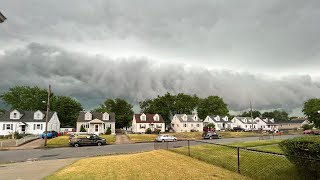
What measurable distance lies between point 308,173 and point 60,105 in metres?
95.9

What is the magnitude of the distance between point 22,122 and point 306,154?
6627cm

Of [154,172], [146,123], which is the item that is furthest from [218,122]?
[154,172]

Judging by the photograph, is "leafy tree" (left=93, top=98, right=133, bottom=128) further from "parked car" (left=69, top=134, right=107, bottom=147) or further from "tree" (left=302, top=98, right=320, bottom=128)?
"tree" (left=302, top=98, right=320, bottom=128)

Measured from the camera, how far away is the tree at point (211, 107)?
11844cm

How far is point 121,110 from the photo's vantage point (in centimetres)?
9681

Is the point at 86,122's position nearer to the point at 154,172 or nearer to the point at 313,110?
the point at 154,172

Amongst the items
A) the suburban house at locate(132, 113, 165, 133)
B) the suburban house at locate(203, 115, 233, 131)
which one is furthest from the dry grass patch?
the suburban house at locate(203, 115, 233, 131)

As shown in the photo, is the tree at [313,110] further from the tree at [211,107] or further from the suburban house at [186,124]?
the tree at [211,107]

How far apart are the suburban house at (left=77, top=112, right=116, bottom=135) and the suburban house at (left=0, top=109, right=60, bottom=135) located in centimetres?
847

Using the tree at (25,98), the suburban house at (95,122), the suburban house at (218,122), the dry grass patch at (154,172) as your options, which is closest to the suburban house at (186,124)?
the suburban house at (218,122)

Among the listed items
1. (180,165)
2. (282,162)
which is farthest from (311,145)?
(180,165)

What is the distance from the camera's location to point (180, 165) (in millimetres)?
13266

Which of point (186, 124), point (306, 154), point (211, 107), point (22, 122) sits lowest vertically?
point (186, 124)

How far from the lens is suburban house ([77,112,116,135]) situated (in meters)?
67.1
